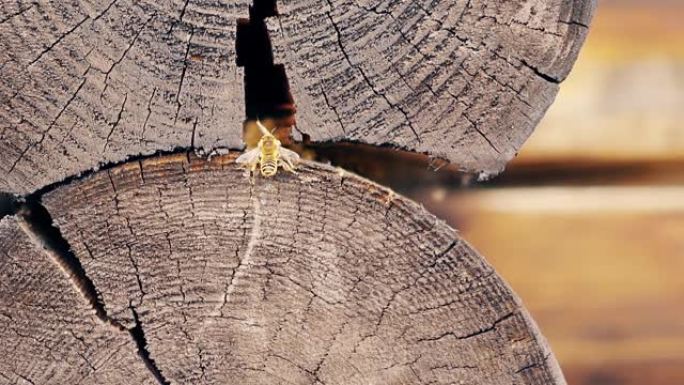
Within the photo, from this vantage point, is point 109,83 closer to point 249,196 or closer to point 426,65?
point 249,196

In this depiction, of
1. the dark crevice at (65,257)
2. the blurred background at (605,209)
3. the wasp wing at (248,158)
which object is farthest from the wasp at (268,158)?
the blurred background at (605,209)

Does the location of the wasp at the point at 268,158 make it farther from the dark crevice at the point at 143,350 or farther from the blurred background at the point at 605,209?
the blurred background at the point at 605,209

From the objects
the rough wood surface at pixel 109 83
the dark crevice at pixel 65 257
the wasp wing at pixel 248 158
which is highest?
the rough wood surface at pixel 109 83

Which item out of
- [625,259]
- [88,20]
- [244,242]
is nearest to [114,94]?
[88,20]

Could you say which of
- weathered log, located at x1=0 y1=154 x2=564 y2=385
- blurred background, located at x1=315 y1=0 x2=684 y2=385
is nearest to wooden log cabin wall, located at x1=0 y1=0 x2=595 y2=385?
weathered log, located at x1=0 y1=154 x2=564 y2=385

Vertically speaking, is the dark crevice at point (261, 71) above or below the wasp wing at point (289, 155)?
above

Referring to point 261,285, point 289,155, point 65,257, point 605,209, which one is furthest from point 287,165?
point 605,209

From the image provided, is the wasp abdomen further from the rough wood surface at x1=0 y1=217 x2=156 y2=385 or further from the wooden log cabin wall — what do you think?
the rough wood surface at x1=0 y1=217 x2=156 y2=385
